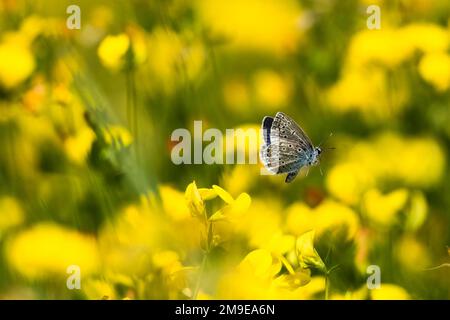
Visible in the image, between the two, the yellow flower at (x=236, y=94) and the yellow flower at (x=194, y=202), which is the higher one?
the yellow flower at (x=236, y=94)

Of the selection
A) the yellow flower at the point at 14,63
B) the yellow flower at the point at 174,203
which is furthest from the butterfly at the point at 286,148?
the yellow flower at the point at 14,63

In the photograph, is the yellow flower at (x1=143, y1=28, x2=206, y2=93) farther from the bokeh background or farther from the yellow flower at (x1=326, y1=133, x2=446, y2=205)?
the yellow flower at (x1=326, y1=133, x2=446, y2=205)

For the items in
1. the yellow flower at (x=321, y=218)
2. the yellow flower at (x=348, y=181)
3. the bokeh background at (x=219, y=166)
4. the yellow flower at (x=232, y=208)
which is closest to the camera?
the yellow flower at (x=232, y=208)

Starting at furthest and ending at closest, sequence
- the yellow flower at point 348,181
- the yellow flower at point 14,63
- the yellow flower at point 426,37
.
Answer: the yellow flower at point 426,37, the yellow flower at point 14,63, the yellow flower at point 348,181

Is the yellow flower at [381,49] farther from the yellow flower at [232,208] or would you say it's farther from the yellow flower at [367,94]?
the yellow flower at [232,208]

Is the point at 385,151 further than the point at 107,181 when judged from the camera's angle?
Yes

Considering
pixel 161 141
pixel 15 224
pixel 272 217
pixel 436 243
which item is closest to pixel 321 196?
pixel 272 217

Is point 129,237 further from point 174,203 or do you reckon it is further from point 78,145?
point 78,145
